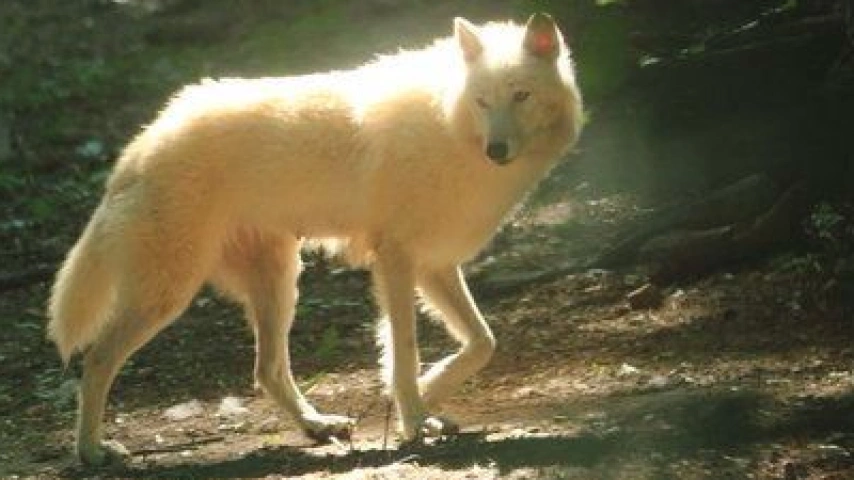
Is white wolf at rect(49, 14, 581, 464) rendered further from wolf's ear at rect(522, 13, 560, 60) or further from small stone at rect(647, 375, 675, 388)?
small stone at rect(647, 375, 675, 388)

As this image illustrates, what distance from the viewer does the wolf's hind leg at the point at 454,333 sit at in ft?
20.6

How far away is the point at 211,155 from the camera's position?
623cm

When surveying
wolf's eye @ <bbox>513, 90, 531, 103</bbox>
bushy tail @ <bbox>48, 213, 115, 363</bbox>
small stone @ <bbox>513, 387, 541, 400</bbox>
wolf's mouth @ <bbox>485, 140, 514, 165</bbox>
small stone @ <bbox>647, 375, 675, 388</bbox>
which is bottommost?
small stone @ <bbox>513, 387, 541, 400</bbox>

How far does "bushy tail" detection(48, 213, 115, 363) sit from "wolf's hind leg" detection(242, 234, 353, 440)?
2.57 ft

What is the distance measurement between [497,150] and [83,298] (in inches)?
89.5

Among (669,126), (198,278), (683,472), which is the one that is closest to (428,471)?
(683,472)

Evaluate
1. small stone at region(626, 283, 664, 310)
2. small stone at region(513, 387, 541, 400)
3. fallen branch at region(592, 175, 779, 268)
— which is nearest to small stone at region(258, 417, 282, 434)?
small stone at region(513, 387, 541, 400)

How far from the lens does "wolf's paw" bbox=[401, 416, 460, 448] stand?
235 inches

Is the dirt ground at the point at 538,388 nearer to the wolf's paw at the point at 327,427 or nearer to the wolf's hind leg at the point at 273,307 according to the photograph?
the wolf's paw at the point at 327,427

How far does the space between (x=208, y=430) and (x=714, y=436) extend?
3.01 meters

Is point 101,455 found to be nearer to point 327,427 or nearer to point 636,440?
point 327,427

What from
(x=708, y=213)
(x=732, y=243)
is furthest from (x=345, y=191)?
(x=708, y=213)

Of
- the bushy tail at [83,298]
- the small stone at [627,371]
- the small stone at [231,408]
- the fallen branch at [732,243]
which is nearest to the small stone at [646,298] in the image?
the fallen branch at [732,243]

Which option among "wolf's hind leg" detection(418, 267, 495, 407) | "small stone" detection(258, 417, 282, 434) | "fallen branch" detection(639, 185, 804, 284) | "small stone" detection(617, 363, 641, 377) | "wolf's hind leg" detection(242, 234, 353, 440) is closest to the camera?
"wolf's hind leg" detection(418, 267, 495, 407)
